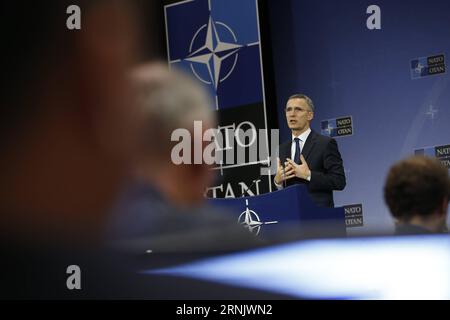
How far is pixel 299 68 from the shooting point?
16.1ft

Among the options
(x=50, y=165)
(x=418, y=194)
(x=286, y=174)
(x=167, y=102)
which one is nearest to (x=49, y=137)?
(x=50, y=165)

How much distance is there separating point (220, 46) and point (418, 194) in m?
4.36

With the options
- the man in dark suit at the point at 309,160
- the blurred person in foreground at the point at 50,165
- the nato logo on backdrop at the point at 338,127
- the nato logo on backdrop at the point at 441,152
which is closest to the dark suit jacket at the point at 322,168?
the man in dark suit at the point at 309,160

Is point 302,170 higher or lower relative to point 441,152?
lower

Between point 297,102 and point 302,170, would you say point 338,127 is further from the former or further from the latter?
point 302,170

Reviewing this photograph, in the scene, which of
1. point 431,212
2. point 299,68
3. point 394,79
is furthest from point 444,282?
point 299,68

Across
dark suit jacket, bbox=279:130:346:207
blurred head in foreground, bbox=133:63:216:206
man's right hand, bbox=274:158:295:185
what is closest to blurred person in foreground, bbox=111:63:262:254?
blurred head in foreground, bbox=133:63:216:206

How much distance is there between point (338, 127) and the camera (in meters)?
4.72

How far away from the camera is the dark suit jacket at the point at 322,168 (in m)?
2.55

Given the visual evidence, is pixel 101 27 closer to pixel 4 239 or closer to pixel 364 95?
pixel 4 239

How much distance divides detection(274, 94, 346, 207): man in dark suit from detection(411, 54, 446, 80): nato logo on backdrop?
1864 millimetres

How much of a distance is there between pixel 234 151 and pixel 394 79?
118 cm

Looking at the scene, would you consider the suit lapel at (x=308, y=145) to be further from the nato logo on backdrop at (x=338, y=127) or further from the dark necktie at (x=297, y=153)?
the nato logo on backdrop at (x=338, y=127)

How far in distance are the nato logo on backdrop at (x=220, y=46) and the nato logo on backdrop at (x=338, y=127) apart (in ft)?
1.61
